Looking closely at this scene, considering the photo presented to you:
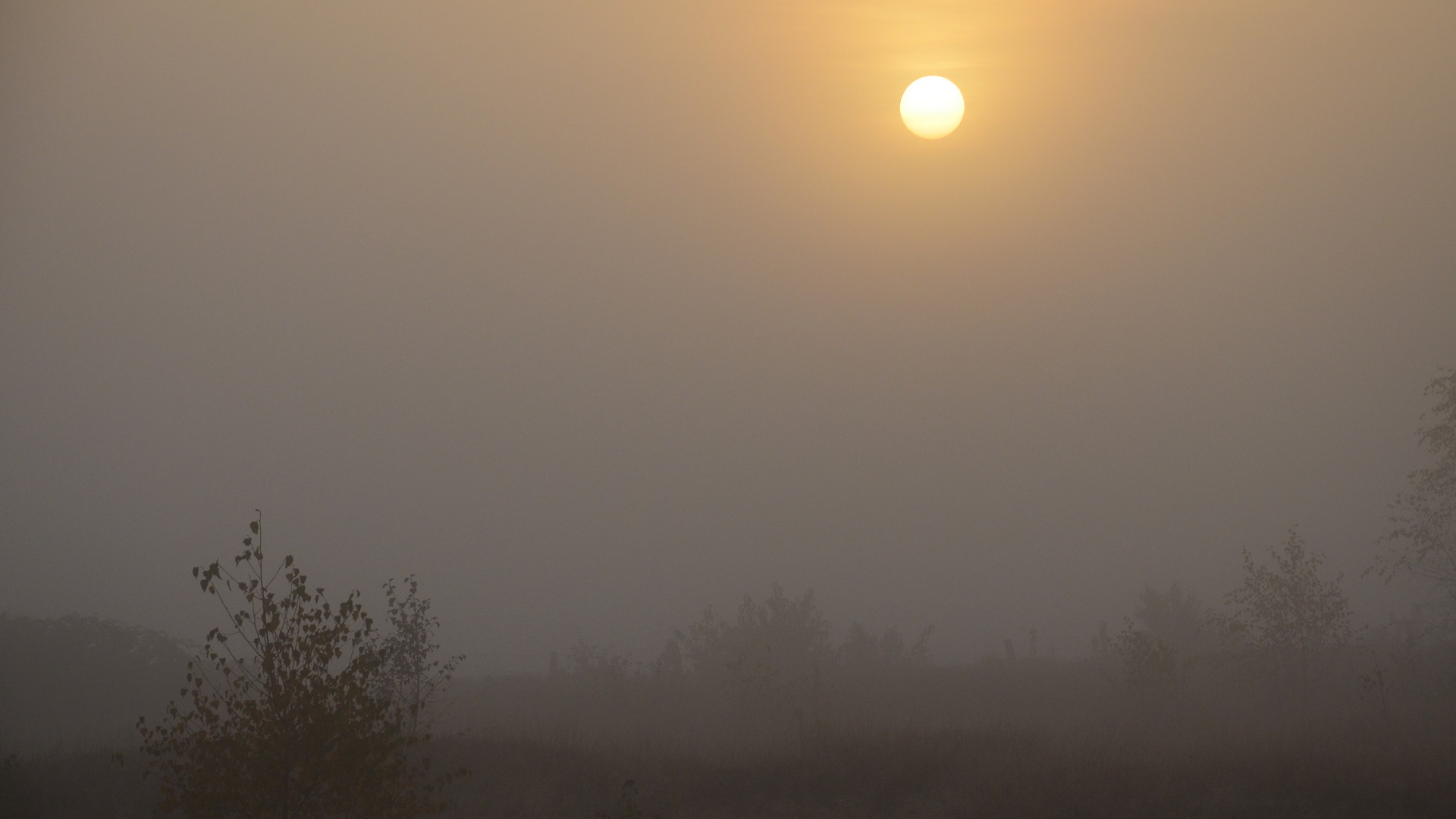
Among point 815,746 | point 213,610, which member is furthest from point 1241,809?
point 213,610

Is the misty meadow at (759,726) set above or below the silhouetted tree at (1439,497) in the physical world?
below

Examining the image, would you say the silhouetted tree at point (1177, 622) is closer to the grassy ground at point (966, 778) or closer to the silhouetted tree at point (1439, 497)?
the silhouetted tree at point (1439, 497)

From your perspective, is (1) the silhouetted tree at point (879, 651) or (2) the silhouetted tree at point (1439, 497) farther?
(1) the silhouetted tree at point (879, 651)

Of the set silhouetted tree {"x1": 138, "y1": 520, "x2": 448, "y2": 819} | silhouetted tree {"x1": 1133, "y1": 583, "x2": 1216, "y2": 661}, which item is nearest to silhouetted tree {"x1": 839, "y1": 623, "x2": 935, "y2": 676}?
silhouetted tree {"x1": 1133, "y1": 583, "x2": 1216, "y2": 661}

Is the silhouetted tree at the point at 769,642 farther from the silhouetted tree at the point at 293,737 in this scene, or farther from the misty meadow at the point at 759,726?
the silhouetted tree at the point at 293,737

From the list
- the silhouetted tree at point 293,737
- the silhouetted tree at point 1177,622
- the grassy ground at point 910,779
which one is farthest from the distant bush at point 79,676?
the silhouetted tree at point 1177,622

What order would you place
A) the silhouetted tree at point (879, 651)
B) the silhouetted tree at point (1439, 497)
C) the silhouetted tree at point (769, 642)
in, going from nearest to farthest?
the silhouetted tree at point (1439, 497)
the silhouetted tree at point (769, 642)
the silhouetted tree at point (879, 651)

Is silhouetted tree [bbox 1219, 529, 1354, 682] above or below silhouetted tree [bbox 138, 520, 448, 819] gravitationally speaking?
above

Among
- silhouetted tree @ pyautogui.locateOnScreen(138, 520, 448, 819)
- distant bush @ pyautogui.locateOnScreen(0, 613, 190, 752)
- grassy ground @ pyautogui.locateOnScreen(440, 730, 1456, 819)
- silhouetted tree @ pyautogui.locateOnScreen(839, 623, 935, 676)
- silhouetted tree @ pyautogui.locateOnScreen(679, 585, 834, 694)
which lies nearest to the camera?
silhouetted tree @ pyautogui.locateOnScreen(138, 520, 448, 819)

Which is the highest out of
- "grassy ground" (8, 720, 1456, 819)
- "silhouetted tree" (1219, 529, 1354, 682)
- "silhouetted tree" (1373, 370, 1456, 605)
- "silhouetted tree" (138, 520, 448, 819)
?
"silhouetted tree" (1373, 370, 1456, 605)

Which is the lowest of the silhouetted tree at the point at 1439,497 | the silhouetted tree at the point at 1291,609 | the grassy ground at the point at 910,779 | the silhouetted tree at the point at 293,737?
the grassy ground at the point at 910,779

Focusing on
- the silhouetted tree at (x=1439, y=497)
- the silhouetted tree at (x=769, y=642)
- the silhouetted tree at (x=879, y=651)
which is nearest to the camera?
the silhouetted tree at (x=1439, y=497)

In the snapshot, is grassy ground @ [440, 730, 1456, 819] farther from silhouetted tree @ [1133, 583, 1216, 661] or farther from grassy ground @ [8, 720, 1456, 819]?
silhouetted tree @ [1133, 583, 1216, 661]

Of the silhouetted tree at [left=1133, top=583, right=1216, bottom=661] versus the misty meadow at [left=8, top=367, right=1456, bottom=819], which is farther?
the silhouetted tree at [left=1133, top=583, right=1216, bottom=661]
